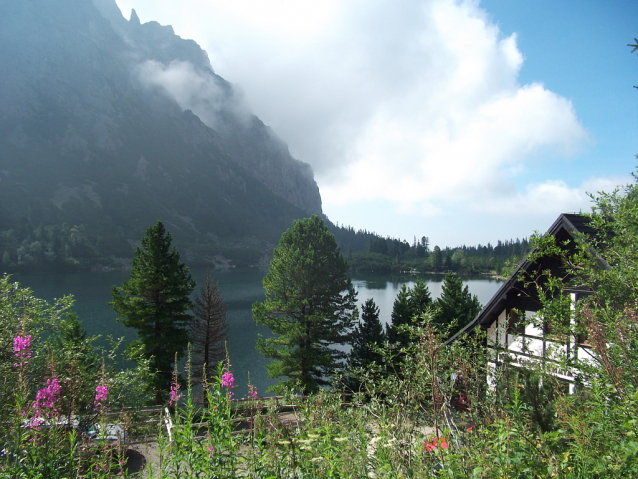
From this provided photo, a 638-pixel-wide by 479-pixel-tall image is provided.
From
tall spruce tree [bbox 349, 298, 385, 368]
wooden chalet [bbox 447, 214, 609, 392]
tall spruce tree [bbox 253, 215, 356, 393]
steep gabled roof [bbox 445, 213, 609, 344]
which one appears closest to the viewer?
wooden chalet [bbox 447, 214, 609, 392]

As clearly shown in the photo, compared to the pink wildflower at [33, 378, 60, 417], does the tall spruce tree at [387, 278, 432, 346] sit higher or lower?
lower

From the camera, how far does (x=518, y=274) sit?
9.10m

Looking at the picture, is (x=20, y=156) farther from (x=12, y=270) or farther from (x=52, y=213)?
(x=12, y=270)


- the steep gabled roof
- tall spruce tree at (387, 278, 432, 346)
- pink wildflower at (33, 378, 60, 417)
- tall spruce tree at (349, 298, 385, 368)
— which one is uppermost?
the steep gabled roof

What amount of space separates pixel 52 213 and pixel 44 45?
122 metres

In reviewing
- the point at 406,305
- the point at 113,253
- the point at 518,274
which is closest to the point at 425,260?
the point at 113,253

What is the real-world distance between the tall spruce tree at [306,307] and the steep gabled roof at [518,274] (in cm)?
963

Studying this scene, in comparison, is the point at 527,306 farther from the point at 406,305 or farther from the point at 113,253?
the point at 113,253

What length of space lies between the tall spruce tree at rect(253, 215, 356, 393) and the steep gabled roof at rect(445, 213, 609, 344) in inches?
379

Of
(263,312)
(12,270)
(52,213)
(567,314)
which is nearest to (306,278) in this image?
(263,312)

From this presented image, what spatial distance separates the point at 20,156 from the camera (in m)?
162

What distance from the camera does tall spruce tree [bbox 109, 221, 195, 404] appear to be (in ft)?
60.2

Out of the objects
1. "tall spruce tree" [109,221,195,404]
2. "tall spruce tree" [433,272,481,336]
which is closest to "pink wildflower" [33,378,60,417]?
"tall spruce tree" [109,221,195,404]

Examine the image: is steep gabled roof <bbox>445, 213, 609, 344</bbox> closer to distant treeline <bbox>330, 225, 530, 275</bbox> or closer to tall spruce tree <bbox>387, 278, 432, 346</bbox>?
tall spruce tree <bbox>387, 278, 432, 346</bbox>
